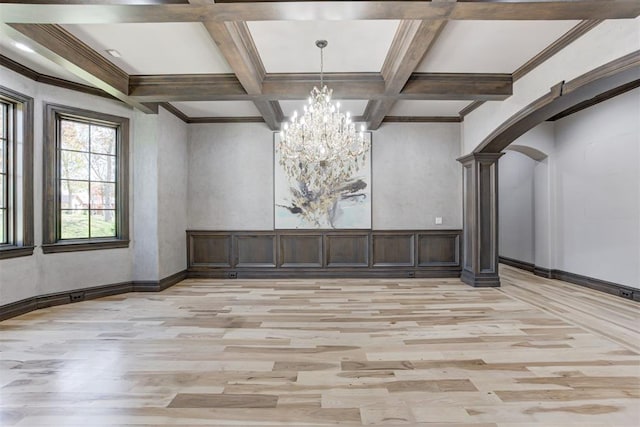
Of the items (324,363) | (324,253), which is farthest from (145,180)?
(324,363)

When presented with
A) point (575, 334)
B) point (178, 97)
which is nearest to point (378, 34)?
point (178, 97)

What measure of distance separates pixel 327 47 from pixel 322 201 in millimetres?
3017

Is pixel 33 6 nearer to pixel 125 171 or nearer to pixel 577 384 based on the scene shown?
pixel 125 171

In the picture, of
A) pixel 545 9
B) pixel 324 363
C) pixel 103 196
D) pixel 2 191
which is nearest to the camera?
pixel 545 9

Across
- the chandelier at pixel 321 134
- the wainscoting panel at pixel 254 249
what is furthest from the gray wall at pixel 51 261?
the chandelier at pixel 321 134

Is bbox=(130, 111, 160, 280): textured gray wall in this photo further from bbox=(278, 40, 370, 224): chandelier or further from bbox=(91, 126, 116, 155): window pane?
bbox=(278, 40, 370, 224): chandelier

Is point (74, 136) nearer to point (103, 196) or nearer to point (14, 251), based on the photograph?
point (103, 196)

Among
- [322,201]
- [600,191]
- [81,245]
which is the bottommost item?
[81,245]

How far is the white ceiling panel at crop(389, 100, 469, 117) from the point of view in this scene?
17.4 feet

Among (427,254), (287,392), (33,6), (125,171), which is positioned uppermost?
(33,6)

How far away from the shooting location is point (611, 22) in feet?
9.47

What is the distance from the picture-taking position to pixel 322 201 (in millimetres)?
6145

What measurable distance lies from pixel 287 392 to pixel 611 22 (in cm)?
405

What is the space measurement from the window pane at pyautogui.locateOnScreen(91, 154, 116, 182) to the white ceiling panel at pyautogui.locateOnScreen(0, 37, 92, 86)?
1.12 meters
